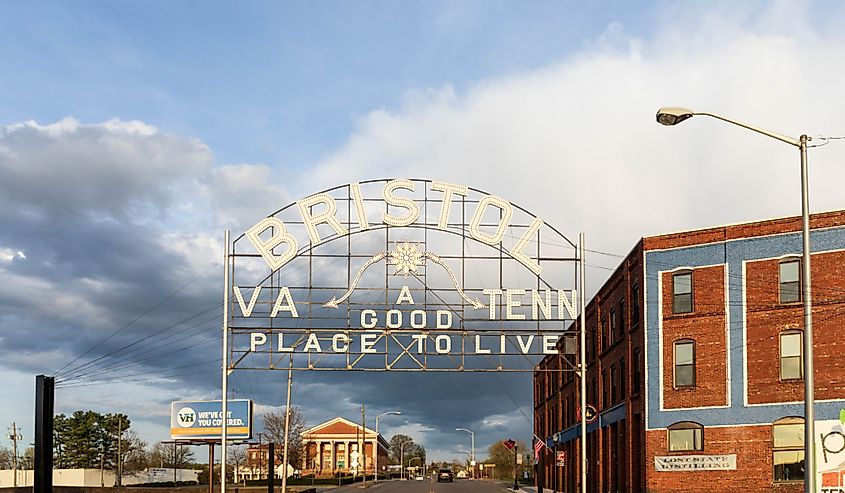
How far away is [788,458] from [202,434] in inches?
1413

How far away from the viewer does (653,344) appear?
45875 millimetres

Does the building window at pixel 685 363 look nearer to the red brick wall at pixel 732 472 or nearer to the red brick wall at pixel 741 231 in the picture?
the red brick wall at pixel 732 472

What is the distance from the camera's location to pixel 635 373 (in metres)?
48.8

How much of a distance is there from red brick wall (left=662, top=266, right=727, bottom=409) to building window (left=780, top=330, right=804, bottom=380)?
8.34 ft

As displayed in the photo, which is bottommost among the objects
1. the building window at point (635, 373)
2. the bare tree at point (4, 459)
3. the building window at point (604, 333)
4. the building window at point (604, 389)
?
the bare tree at point (4, 459)

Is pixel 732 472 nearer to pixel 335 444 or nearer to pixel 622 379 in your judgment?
pixel 622 379

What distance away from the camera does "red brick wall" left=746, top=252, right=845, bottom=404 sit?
40.6m

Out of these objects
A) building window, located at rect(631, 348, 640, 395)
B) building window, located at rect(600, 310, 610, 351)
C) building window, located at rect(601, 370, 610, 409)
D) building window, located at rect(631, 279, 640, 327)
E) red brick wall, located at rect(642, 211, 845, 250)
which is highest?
red brick wall, located at rect(642, 211, 845, 250)

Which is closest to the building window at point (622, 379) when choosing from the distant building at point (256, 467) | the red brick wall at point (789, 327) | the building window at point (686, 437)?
the building window at point (686, 437)

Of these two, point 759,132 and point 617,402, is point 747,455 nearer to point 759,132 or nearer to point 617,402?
point 617,402

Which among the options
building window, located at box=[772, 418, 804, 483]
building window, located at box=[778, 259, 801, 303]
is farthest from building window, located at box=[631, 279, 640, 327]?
building window, located at box=[772, 418, 804, 483]

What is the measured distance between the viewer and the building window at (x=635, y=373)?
158 ft

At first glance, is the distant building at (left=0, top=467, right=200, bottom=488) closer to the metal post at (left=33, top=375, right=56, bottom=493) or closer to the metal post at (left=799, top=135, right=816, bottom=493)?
the metal post at (left=33, top=375, right=56, bottom=493)

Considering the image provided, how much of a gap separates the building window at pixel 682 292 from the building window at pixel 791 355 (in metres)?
4.64
